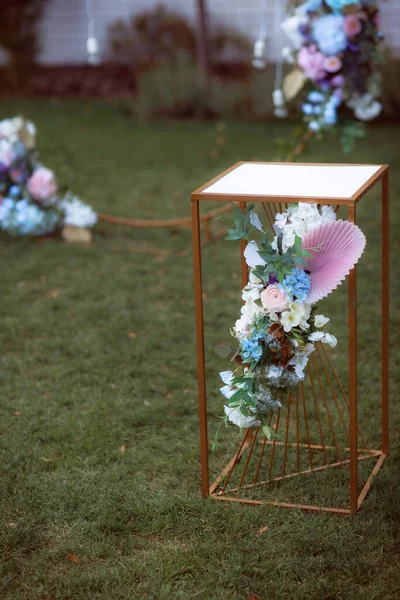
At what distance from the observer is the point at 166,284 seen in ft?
17.0

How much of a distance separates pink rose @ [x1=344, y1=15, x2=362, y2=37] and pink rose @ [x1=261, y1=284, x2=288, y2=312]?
2628 mm

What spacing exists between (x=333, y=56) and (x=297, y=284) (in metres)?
2.65

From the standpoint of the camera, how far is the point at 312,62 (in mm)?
4781

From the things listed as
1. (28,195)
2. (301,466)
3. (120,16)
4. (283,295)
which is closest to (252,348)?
(283,295)

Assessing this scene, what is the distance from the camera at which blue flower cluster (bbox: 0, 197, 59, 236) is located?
5.90 m

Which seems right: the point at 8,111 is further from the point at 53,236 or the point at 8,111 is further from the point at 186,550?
the point at 186,550

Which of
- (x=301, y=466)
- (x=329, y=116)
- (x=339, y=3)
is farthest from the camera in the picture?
(x=329, y=116)

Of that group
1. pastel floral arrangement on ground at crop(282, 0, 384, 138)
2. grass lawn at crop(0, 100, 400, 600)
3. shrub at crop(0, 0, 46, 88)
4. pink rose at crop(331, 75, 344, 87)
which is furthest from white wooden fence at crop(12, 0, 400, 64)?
pink rose at crop(331, 75, 344, 87)

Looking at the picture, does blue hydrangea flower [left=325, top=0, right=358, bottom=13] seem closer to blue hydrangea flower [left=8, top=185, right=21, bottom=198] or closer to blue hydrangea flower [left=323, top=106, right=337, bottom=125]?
blue hydrangea flower [left=323, top=106, right=337, bottom=125]

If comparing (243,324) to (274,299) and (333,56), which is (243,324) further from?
(333,56)

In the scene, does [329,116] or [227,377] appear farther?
[329,116]

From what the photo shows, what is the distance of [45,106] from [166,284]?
6.69 meters

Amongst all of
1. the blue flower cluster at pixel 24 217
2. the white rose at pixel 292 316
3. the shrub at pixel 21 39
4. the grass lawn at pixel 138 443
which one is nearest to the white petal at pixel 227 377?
the white rose at pixel 292 316

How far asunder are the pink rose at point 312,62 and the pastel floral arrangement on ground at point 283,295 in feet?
7.76
